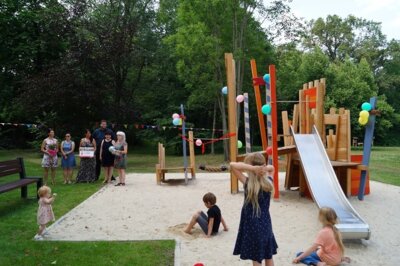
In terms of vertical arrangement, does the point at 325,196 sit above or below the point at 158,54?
below

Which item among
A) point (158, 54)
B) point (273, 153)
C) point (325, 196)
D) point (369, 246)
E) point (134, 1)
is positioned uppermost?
point (134, 1)

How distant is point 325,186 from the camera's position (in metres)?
8.36

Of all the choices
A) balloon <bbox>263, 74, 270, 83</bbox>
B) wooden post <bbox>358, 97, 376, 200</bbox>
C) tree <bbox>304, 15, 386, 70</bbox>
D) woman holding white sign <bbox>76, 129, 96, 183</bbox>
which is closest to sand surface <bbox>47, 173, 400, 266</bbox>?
wooden post <bbox>358, 97, 376, 200</bbox>

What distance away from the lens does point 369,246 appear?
6.38 meters

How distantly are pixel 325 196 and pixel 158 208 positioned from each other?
3606mm

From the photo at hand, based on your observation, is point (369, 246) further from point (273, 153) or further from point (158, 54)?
point (158, 54)

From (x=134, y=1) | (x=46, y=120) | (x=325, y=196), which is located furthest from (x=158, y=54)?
(x=325, y=196)

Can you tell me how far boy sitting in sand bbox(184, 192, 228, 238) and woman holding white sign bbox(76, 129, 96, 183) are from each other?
6645 millimetres

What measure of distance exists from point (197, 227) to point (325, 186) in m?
2.84

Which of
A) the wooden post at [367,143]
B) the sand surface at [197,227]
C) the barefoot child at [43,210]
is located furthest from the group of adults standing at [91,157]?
the wooden post at [367,143]

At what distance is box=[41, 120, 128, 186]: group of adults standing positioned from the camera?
12227 mm

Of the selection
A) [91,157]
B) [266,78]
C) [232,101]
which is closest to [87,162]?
[91,157]

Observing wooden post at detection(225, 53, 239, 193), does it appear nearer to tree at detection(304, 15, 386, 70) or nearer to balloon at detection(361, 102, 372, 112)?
balloon at detection(361, 102, 372, 112)

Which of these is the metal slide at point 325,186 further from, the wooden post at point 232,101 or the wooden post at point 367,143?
the wooden post at point 232,101
